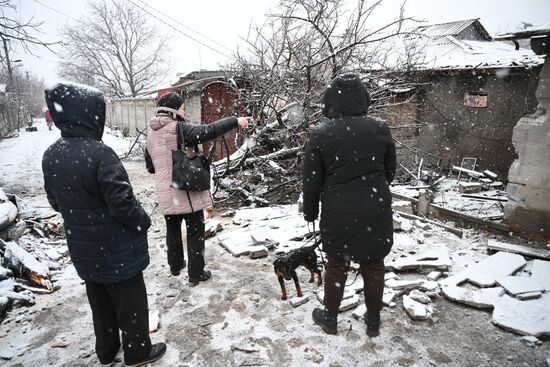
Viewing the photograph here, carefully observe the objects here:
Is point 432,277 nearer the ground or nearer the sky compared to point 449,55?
nearer the ground

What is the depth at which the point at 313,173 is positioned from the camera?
2348 mm

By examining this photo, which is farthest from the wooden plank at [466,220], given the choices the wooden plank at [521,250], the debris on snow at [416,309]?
the debris on snow at [416,309]

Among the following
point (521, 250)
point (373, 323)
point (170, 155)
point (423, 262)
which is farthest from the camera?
point (521, 250)

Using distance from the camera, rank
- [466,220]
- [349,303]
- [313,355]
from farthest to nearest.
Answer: [466,220]
[349,303]
[313,355]

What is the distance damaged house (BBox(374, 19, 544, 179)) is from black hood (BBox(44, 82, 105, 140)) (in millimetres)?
8726

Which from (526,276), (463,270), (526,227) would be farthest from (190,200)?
(526,227)

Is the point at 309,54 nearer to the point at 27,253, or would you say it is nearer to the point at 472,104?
the point at 27,253

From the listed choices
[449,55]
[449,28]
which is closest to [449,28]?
[449,28]

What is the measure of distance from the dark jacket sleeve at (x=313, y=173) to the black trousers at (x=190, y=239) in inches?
52.8

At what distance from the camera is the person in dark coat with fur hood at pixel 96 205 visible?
1930mm

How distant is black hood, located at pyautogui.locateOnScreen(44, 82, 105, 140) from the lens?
1917 millimetres

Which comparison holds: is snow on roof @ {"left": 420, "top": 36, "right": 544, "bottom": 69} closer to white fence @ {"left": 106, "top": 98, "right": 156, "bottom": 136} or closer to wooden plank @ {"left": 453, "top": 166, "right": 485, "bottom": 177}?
wooden plank @ {"left": 453, "top": 166, "right": 485, "bottom": 177}

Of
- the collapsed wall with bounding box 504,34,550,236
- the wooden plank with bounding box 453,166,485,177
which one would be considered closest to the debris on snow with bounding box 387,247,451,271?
the collapsed wall with bounding box 504,34,550,236

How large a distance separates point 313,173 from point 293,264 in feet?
3.47
